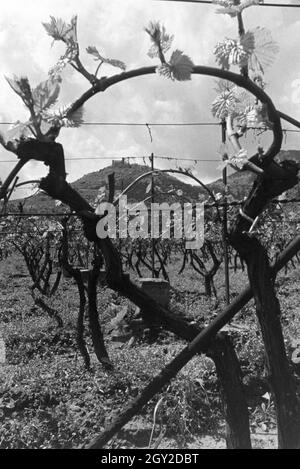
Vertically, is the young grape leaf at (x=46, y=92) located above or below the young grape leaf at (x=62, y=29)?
below

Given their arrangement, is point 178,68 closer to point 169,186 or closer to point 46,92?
point 46,92

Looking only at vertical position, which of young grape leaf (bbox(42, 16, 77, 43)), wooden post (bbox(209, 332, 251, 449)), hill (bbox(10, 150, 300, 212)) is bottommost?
wooden post (bbox(209, 332, 251, 449))

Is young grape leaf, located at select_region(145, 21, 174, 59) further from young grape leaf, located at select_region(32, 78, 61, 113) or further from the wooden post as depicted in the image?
the wooden post

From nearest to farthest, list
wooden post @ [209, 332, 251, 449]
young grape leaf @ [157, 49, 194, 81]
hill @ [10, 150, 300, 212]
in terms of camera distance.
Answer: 1. young grape leaf @ [157, 49, 194, 81]
2. wooden post @ [209, 332, 251, 449]
3. hill @ [10, 150, 300, 212]

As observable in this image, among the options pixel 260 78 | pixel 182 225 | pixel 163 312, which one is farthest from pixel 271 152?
pixel 182 225

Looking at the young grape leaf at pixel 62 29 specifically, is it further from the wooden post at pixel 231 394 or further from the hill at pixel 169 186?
the wooden post at pixel 231 394

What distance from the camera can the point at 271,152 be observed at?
6.78ft

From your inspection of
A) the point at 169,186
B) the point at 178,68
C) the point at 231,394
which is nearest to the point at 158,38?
the point at 178,68

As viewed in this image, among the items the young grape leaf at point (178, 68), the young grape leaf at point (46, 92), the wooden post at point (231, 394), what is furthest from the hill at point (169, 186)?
the young grape leaf at point (46, 92)

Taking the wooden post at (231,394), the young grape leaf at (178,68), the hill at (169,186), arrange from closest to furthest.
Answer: the young grape leaf at (178,68) → the wooden post at (231,394) → the hill at (169,186)

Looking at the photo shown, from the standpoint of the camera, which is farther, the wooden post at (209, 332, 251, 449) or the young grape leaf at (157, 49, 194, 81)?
the wooden post at (209, 332, 251, 449)

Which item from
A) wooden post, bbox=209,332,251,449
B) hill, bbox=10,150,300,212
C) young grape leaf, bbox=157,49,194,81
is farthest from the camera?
hill, bbox=10,150,300,212

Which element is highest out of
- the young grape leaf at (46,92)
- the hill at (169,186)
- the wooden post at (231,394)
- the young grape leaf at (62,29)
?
the hill at (169,186)

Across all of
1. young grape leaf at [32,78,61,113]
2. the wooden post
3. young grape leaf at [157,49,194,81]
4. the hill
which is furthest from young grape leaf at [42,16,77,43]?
the wooden post
